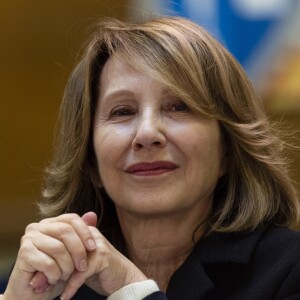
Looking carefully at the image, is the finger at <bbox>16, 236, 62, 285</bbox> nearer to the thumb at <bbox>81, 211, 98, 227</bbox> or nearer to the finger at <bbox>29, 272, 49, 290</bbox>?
the finger at <bbox>29, 272, 49, 290</bbox>

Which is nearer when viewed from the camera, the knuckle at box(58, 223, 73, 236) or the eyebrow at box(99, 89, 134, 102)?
the knuckle at box(58, 223, 73, 236)

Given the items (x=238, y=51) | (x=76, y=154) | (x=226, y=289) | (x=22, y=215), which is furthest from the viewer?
(x=22, y=215)

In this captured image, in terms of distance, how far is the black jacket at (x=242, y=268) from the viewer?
1.32m

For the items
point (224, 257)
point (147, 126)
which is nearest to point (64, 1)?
point (147, 126)

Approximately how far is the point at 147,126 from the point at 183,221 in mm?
259

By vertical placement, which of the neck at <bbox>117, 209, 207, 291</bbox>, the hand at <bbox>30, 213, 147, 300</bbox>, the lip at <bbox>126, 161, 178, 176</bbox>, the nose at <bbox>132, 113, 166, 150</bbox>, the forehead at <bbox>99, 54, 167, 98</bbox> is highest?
the forehead at <bbox>99, 54, 167, 98</bbox>

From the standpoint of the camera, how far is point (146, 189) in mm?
1455

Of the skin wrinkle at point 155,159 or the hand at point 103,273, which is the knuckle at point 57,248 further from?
the skin wrinkle at point 155,159

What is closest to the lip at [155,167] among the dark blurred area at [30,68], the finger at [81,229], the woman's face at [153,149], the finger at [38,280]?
the woman's face at [153,149]

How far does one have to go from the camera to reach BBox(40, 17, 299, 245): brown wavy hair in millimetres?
1491

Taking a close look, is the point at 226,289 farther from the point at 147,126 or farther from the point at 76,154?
the point at 76,154

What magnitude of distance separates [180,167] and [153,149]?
8cm

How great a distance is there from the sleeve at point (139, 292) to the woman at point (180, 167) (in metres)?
0.02

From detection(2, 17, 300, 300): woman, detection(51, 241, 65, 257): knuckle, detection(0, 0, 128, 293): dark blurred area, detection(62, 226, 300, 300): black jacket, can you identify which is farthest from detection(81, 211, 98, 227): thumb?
detection(0, 0, 128, 293): dark blurred area
